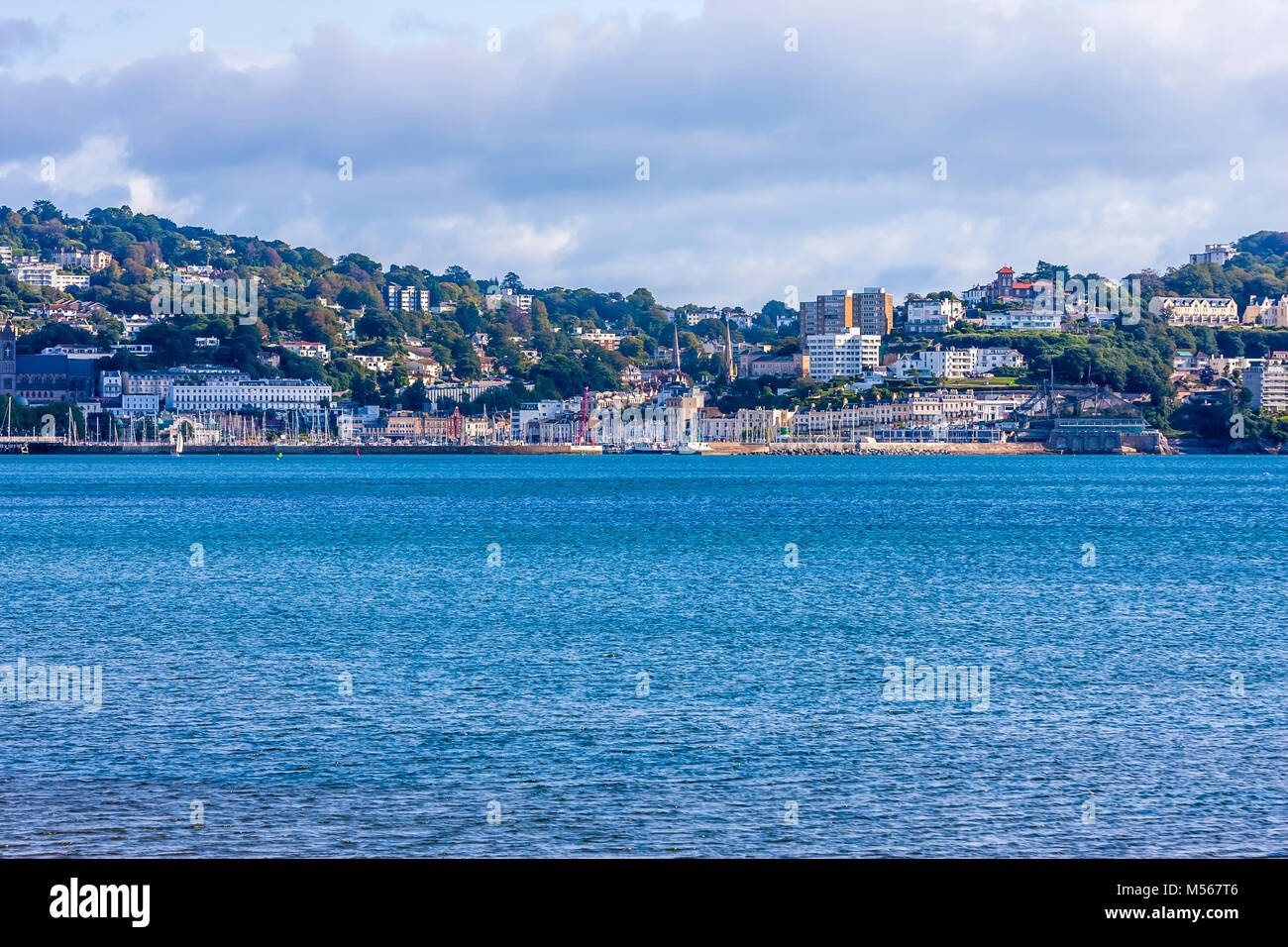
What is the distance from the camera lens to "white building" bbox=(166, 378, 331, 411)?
568 ft

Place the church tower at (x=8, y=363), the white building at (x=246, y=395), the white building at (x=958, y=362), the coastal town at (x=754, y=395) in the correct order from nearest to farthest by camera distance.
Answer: the coastal town at (x=754, y=395), the white building at (x=246, y=395), the white building at (x=958, y=362), the church tower at (x=8, y=363)

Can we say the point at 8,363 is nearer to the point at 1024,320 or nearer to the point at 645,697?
the point at 1024,320

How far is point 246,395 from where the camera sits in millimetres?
174875

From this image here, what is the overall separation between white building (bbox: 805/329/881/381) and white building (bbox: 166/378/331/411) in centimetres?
6036

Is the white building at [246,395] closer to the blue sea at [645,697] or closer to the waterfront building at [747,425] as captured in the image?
the waterfront building at [747,425]

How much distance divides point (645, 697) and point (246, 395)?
542 feet

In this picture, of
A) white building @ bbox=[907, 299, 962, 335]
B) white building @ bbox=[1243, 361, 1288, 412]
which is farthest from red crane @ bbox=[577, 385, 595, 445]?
white building @ bbox=[1243, 361, 1288, 412]

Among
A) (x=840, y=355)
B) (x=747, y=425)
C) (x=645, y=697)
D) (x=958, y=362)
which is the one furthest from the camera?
(x=840, y=355)

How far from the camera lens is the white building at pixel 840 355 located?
606ft

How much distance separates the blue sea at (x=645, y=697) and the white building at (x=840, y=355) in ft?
466
